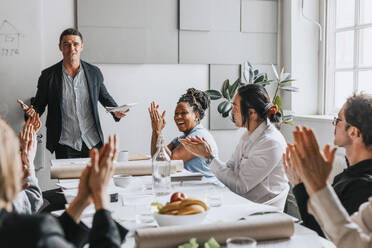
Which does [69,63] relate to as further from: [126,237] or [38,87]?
[126,237]

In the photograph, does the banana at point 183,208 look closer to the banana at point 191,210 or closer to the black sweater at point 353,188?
the banana at point 191,210

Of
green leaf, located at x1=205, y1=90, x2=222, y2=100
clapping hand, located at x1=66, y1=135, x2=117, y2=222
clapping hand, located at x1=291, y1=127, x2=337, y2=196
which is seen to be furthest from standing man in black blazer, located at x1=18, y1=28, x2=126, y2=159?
clapping hand, located at x1=291, y1=127, x2=337, y2=196

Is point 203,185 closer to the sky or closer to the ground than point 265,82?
closer to the ground

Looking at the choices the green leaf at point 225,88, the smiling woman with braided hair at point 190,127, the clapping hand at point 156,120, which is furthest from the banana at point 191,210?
the green leaf at point 225,88

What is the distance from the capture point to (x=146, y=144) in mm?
4715

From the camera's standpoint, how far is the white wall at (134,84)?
4383 mm

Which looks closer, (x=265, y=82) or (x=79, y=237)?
(x=79, y=237)

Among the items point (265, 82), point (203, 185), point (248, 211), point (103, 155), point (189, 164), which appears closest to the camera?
point (103, 155)

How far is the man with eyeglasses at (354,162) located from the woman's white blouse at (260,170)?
595mm

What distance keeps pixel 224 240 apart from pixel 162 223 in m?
0.27

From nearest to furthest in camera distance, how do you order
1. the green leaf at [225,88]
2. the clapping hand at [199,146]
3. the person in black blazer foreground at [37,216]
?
the person in black blazer foreground at [37,216] → the clapping hand at [199,146] → the green leaf at [225,88]

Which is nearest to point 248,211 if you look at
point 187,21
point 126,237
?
point 126,237

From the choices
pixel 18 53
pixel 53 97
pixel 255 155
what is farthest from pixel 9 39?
pixel 255 155

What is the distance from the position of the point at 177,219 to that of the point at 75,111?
8.33 ft
